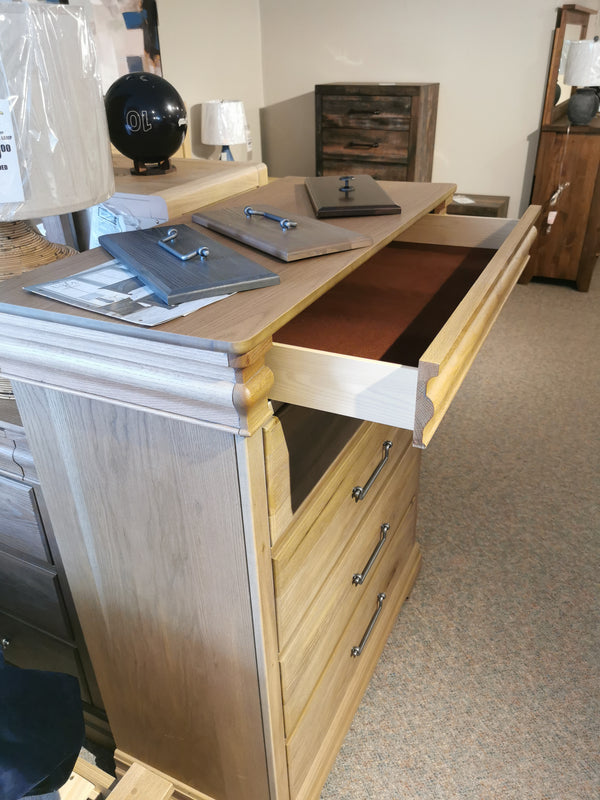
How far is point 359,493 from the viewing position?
44.3 inches

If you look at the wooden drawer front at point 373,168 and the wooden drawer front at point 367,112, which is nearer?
the wooden drawer front at point 367,112

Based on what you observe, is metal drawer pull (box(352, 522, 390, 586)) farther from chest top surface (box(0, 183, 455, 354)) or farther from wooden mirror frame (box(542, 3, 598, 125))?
wooden mirror frame (box(542, 3, 598, 125))

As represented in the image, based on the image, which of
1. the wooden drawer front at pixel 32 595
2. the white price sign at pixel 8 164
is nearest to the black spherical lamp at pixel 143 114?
the white price sign at pixel 8 164

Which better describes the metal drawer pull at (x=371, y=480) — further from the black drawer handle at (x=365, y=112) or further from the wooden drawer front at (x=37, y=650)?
the black drawer handle at (x=365, y=112)

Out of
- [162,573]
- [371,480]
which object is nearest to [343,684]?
[371,480]

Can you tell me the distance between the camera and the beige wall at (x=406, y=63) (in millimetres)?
3574

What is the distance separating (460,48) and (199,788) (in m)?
3.99

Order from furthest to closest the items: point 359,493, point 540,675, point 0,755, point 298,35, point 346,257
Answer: point 298,35, point 540,675, point 359,493, point 346,257, point 0,755

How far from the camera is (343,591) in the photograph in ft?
3.86

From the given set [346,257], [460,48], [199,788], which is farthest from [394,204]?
[460,48]

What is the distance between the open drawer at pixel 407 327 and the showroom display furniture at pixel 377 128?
8.35ft

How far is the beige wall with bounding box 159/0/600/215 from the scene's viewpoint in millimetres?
3574

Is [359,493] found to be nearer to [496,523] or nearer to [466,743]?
[466,743]

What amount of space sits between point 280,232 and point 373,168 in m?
3.10
